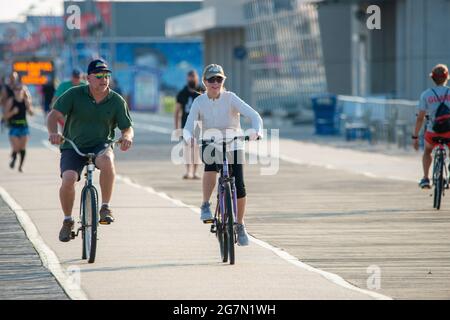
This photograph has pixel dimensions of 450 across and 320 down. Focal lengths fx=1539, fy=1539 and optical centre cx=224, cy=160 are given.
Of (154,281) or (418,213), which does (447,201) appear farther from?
(154,281)

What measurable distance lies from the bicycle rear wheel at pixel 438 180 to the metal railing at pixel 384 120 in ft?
54.5

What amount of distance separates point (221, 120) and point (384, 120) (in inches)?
1026

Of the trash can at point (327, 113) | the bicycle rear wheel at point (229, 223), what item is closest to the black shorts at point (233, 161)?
the bicycle rear wheel at point (229, 223)

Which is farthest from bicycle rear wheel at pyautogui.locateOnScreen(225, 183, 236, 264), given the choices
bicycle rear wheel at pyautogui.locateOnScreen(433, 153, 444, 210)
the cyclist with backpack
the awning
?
the awning

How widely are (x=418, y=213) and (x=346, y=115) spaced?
83.4 ft

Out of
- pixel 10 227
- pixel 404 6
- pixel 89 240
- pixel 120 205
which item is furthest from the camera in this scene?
pixel 404 6

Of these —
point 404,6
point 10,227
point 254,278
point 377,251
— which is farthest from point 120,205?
point 404,6

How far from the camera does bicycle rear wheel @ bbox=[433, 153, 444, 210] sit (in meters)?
18.7

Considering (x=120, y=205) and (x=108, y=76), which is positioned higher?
(x=108, y=76)

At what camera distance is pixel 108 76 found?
44.1 feet

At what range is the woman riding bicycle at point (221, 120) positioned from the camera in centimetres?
1338
